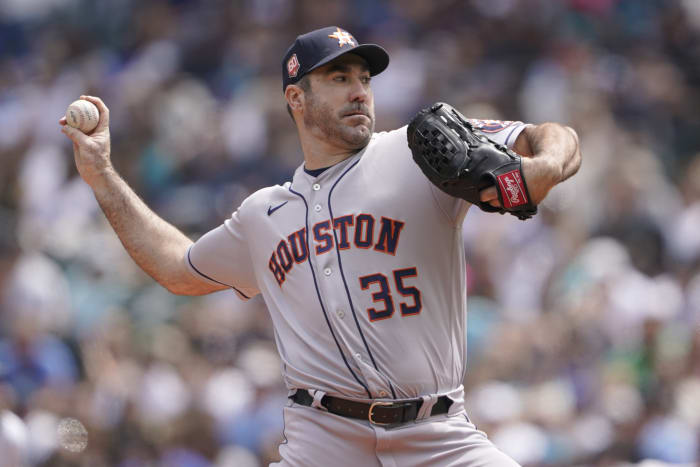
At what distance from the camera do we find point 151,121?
1048 cm

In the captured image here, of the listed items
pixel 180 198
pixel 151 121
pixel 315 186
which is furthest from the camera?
pixel 151 121

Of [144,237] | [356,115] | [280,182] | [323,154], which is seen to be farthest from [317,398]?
[280,182]

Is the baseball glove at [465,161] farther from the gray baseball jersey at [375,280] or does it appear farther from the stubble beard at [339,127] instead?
the stubble beard at [339,127]

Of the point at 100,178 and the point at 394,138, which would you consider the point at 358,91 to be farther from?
the point at 100,178

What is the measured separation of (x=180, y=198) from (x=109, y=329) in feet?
6.12

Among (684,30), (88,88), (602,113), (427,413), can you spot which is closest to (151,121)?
(88,88)

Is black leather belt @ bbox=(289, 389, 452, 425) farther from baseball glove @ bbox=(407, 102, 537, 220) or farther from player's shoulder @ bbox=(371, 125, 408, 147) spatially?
player's shoulder @ bbox=(371, 125, 408, 147)

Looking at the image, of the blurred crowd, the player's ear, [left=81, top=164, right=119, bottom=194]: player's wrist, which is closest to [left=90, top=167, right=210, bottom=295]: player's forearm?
[left=81, top=164, right=119, bottom=194]: player's wrist

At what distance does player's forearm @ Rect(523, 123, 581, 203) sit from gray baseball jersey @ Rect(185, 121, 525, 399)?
0.12m

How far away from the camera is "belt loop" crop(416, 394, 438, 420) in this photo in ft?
11.7

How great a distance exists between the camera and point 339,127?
3904 millimetres

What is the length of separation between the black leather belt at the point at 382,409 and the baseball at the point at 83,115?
5.33 ft

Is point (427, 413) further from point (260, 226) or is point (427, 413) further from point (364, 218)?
point (260, 226)

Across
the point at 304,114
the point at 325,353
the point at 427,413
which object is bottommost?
the point at 427,413
